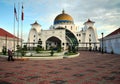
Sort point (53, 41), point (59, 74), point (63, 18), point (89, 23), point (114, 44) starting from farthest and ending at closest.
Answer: point (53, 41)
point (89, 23)
point (63, 18)
point (114, 44)
point (59, 74)

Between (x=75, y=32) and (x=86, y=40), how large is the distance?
632 cm

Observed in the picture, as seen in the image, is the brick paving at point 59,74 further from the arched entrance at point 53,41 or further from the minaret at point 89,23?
the minaret at point 89,23

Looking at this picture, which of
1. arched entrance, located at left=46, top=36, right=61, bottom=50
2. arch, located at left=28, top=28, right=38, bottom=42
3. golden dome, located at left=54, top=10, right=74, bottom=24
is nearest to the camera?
arched entrance, located at left=46, top=36, right=61, bottom=50

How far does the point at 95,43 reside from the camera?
68312mm

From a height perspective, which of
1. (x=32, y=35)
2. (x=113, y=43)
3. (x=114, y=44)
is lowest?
(x=114, y=44)

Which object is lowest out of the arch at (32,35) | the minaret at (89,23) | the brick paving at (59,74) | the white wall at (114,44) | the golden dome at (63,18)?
the brick paving at (59,74)

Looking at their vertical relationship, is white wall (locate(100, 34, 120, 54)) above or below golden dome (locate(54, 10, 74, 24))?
below

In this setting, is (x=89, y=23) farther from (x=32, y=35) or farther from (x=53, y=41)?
(x=32, y=35)

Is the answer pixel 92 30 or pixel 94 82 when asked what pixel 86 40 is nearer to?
pixel 92 30

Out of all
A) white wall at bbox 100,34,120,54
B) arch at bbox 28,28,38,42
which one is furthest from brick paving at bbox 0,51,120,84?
arch at bbox 28,28,38,42

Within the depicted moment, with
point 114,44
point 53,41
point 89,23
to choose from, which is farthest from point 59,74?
point 53,41

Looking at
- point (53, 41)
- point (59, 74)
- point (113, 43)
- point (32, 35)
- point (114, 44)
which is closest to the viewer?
point (59, 74)

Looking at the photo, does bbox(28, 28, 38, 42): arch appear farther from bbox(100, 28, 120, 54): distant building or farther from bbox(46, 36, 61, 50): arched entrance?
bbox(100, 28, 120, 54): distant building

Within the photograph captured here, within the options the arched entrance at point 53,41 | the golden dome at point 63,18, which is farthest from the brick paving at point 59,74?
the golden dome at point 63,18
